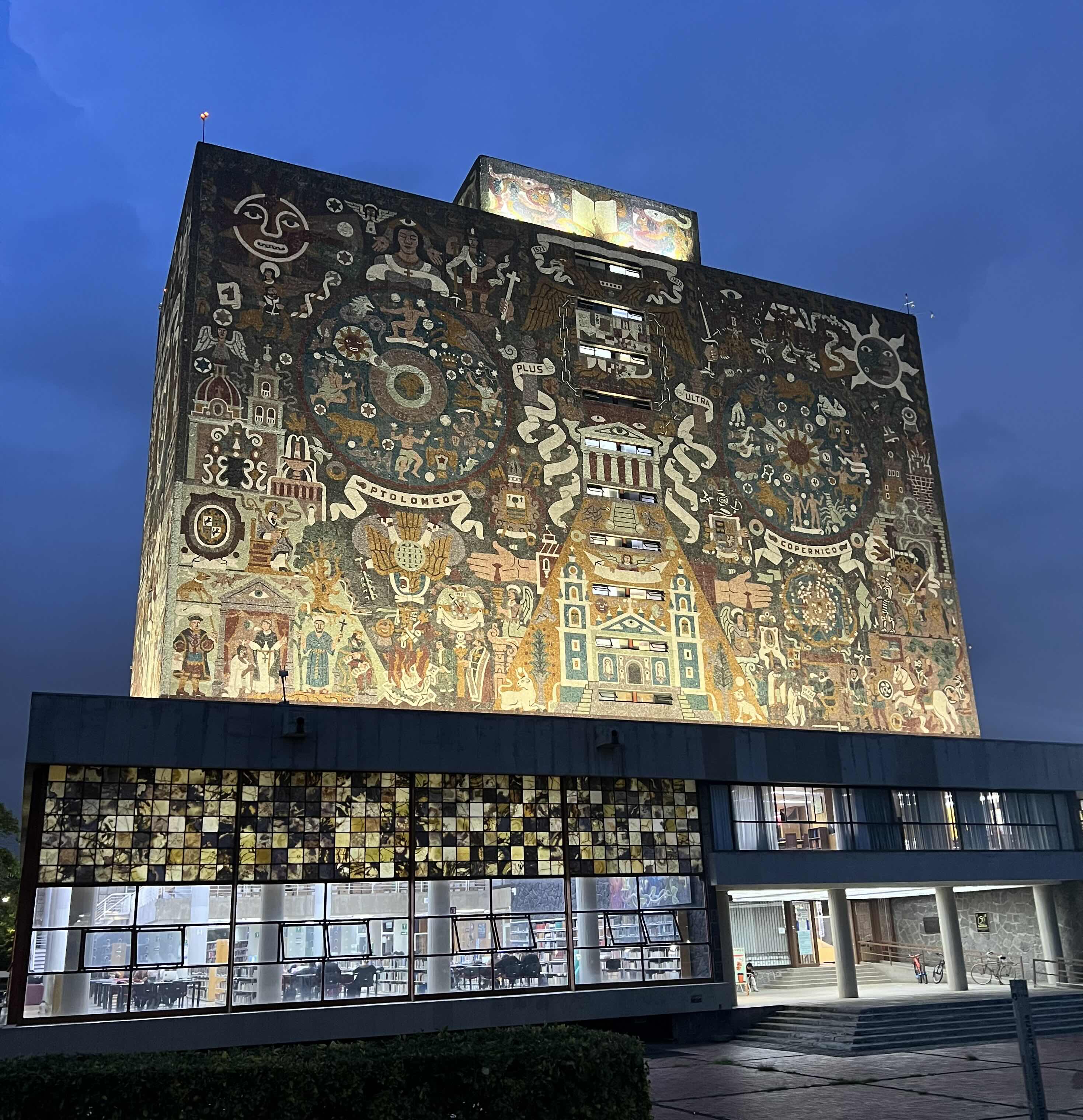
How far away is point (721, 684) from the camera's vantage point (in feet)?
86.5

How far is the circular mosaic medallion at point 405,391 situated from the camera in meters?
24.7

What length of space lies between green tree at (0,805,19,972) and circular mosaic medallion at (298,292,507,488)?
21.0 m

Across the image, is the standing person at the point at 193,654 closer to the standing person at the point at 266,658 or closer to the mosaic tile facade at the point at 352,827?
the standing person at the point at 266,658

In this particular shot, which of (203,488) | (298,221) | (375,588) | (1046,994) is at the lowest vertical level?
(1046,994)

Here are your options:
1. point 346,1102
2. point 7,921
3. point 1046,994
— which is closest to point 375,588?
point 346,1102

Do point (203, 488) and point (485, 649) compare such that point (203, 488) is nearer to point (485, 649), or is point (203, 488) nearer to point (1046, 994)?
point (485, 649)

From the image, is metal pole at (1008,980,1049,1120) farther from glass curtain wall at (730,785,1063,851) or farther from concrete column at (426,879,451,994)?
glass curtain wall at (730,785,1063,851)

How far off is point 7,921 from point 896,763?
31.7 meters

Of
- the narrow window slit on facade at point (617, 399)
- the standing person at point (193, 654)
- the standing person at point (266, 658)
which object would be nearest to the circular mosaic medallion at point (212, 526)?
the standing person at point (193, 654)

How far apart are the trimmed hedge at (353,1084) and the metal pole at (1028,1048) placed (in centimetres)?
344

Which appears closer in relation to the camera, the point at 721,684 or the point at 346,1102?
the point at 346,1102

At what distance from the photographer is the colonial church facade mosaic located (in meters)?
23.4

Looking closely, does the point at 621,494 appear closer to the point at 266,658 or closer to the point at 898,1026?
the point at 266,658

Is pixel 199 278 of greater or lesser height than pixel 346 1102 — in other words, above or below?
above
